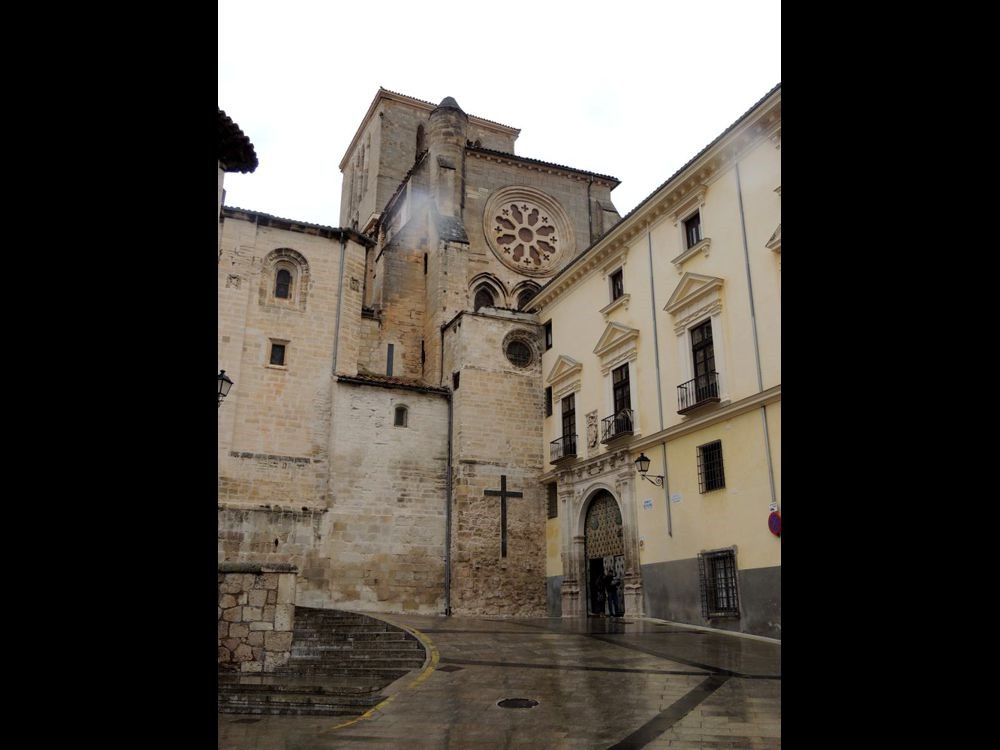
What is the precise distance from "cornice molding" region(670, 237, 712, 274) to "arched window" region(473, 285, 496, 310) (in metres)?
11.5

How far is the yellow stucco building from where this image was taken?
1449cm

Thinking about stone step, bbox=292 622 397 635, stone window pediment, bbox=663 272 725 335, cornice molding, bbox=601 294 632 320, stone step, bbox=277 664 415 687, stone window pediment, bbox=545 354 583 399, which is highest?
cornice molding, bbox=601 294 632 320

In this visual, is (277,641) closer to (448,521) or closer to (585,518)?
(448,521)

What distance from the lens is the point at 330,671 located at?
9.94 m

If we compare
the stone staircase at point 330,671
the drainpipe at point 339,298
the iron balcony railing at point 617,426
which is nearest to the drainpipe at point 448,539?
the drainpipe at point 339,298

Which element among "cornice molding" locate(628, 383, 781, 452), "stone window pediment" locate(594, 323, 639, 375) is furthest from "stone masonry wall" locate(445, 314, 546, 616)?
"cornice molding" locate(628, 383, 781, 452)

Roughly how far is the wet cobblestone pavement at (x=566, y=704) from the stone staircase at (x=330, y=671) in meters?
0.31

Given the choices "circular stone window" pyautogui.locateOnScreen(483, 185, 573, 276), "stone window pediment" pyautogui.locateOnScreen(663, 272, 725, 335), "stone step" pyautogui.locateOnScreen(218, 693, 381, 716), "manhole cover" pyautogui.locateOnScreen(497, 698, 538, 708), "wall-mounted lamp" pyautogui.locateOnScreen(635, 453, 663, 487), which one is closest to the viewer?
"manhole cover" pyautogui.locateOnScreen(497, 698, 538, 708)

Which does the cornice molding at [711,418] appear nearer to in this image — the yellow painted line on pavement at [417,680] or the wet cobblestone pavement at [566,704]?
the wet cobblestone pavement at [566,704]

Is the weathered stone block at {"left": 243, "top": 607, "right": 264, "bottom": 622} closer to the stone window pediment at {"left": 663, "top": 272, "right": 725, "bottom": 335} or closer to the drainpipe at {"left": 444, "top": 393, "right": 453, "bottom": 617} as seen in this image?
the drainpipe at {"left": 444, "top": 393, "right": 453, "bottom": 617}

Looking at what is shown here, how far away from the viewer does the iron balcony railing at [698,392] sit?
51.0 feet

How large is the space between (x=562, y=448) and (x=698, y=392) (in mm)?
5280
